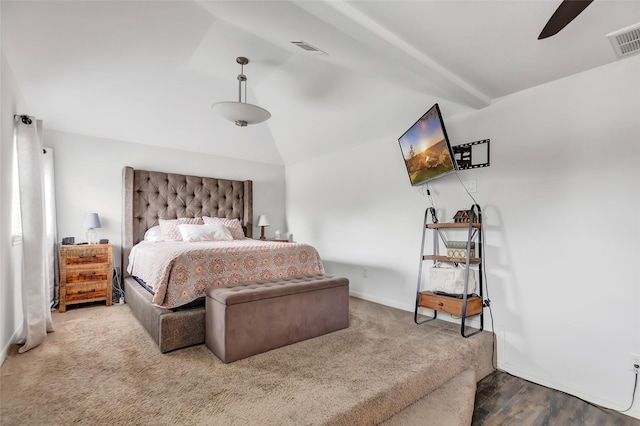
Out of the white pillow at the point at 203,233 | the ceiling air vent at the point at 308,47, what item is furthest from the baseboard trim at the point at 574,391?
the white pillow at the point at 203,233

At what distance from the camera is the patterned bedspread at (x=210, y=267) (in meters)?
2.43

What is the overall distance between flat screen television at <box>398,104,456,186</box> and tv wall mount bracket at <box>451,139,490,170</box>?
0.25 m

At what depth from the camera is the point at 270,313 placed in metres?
2.34

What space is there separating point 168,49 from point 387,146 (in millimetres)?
2685

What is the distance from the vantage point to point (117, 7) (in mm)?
2416

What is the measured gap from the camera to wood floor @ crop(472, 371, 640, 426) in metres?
1.93

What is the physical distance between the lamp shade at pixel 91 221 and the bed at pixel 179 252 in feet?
1.08

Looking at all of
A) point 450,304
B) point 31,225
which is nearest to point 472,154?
point 450,304

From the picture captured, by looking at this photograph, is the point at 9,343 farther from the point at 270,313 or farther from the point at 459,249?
the point at 459,249

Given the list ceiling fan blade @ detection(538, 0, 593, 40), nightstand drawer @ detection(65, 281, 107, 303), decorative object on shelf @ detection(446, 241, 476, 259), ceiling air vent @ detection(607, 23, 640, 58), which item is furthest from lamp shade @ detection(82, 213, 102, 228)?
ceiling air vent @ detection(607, 23, 640, 58)

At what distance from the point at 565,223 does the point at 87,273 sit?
4.75 m

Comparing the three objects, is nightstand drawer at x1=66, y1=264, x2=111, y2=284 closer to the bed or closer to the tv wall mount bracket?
the bed

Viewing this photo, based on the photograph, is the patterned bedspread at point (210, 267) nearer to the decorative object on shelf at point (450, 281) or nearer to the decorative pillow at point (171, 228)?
the decorative pillow at point (171, 228)

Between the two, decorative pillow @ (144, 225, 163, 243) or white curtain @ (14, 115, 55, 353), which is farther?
decorative pillow @ (144, 225, 163, 243)
